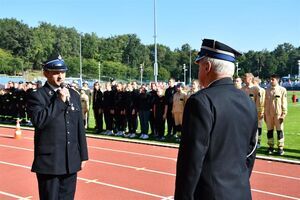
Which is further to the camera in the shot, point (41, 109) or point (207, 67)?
point (41, 109)

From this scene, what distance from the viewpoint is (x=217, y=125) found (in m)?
2.38

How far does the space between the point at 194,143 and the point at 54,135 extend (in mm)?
2066

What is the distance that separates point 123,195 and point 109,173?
1.74 metres

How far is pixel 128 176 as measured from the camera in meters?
8.10

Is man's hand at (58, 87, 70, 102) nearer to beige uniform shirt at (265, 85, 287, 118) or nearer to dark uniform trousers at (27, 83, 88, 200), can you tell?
dark uniform trousers at (27, 83, 88, 200)

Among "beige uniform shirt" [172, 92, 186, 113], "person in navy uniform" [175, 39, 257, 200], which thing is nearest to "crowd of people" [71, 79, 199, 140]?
"beige uniform shirt" [172, 92, 186, 113]

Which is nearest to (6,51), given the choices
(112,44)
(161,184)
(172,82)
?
(112,44)

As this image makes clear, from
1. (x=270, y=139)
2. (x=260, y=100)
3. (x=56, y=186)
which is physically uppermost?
(x=260, y=100)

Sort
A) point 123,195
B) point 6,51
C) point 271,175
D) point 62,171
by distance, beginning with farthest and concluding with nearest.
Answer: point 6,51, point 271,175, point 123,195, point 62,171

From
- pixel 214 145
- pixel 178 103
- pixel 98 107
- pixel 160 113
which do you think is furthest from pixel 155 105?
pixel 214 145

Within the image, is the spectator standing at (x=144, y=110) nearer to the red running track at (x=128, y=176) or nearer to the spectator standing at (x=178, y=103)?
the spectator standing at (x=178, y=103)

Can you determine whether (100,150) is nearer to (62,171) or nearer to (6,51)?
(62,171)

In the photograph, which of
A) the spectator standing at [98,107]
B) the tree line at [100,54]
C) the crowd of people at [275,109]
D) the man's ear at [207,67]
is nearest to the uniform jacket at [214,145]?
the man's ear at [207,67]

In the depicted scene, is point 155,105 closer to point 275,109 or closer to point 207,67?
point 275,109
